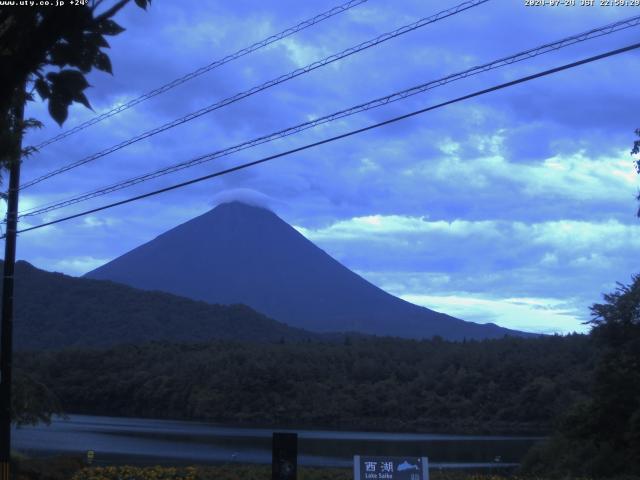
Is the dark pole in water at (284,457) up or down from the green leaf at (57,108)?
down

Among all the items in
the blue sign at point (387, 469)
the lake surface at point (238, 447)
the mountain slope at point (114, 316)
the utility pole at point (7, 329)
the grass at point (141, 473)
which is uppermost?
the mountain slope at point (114, 316)

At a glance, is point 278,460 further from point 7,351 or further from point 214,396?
point 214,396

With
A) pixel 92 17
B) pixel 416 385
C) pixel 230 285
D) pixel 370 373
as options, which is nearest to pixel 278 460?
pixel 92 17

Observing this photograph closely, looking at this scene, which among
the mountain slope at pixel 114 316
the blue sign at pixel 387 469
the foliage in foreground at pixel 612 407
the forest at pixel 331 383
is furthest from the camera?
the mountain slope at pixel 114 316

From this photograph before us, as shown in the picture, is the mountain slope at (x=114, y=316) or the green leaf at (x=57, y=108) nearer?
the green leaf at (x=57, y=108)

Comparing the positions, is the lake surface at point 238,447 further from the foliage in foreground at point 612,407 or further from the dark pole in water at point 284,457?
the dark pole in water at point 284,457

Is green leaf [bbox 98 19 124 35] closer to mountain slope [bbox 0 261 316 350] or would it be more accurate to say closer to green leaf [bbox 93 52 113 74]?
green leaf [bbox 93 52 113 74]

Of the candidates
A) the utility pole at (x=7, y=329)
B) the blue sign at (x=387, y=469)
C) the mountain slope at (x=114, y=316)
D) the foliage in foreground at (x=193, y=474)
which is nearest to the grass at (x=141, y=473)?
the foliage in foreground at (x=193, y=474)
